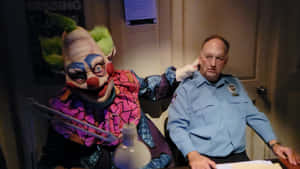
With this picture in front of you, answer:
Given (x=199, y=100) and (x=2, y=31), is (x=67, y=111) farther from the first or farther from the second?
(x=199, y=100)

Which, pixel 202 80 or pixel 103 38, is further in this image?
pixel 202 80

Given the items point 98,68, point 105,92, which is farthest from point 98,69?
point 105,92

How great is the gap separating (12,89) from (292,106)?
1.47 meters

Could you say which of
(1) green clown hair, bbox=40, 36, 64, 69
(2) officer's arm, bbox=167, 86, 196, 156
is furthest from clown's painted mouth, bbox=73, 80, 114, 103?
(2) officer's arm, bbox=167, 86, 196, 156

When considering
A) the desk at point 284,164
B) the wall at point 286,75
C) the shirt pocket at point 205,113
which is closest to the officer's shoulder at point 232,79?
the shirt pocket at point 205,113

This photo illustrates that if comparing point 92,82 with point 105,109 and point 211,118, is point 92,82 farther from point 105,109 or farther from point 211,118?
point 211,118

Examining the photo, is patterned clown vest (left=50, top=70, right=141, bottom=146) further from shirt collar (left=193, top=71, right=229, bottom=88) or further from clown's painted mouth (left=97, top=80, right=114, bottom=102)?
shirt collar (left=193, top=71, right=229, bottom=88)

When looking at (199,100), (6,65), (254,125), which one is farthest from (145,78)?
(6,65)

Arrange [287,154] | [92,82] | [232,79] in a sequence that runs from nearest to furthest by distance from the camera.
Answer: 1. [92,82]
2. [287,154]
3. [232,79]

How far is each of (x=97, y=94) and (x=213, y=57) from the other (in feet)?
1.96

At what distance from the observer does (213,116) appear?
1.24 metres

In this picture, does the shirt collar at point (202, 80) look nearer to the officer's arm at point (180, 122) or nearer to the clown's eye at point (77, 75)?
the officer's arm at point (180, 122)

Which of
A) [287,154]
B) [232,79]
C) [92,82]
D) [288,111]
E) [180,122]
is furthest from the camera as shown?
[288,111]

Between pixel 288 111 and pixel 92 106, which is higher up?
pixel 92 106
